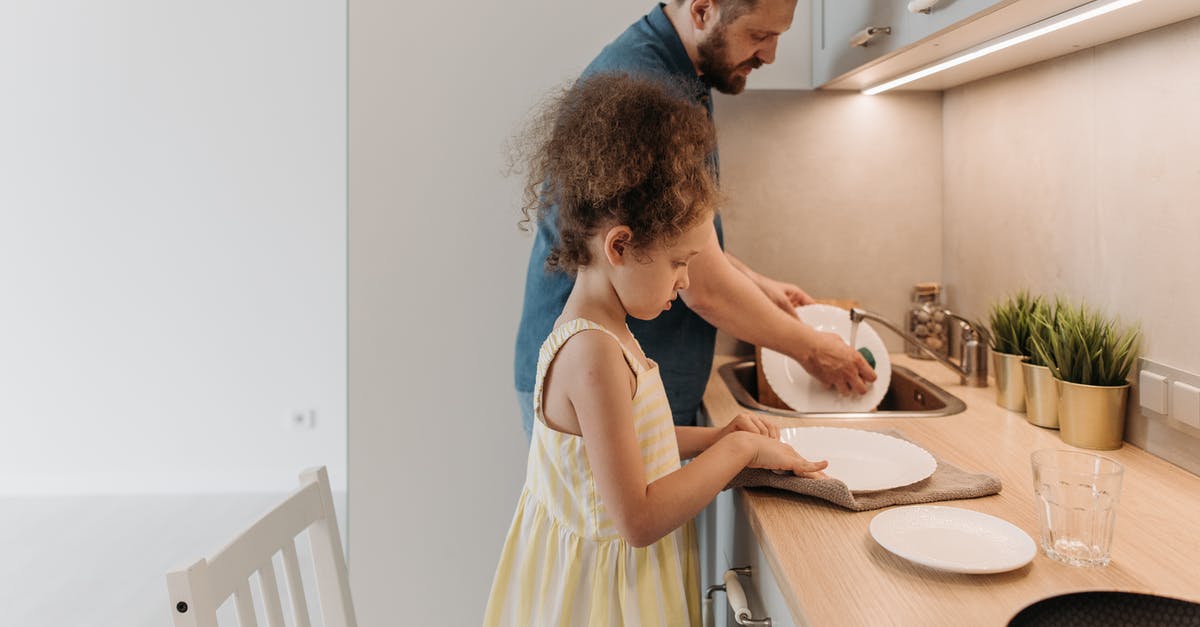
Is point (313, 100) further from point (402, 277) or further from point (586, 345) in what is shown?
point (586, 345)

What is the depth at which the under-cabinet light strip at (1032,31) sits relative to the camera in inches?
37.7

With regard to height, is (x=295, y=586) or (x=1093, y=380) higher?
(x=1093, y=380)

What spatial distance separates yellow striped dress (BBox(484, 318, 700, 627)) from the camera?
1021 millimetres

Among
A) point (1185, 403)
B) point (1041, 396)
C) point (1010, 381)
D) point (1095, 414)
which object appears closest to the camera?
point (1185, 403)

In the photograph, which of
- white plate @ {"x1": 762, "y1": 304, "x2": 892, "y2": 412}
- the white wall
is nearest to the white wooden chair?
white plate @ {"x1": 762, "y1": 304, "x2": 892, "y2": 412}

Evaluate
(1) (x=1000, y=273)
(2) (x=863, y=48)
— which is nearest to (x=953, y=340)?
(1) (x=1000, y=273)

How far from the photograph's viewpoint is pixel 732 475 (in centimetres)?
97

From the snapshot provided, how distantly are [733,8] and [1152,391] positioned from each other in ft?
2.57

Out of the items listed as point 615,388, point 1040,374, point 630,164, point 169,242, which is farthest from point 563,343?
point 169,242

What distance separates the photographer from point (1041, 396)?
125 cm

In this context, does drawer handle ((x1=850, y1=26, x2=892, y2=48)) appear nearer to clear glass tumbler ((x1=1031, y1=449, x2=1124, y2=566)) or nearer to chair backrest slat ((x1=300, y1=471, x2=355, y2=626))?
clear glass tumbler ((x1=1031, y1=449, x2=1124, y2=566))

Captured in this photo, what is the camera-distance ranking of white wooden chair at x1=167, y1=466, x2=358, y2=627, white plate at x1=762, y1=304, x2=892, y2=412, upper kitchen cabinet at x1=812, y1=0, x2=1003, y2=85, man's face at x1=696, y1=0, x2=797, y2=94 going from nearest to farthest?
white wooden chair at x1=167, y1=466, x2=358, y2=627 → upper kitchen cabinet at x1=812, y1=0, x2=1003, y2=85 → man's face at x1=696, y1=0, x2=797, y2=94 → white plate at x1=762, y1=304, x2=892, y2=412

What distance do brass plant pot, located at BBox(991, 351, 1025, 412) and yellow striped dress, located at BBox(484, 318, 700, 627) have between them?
2.04 feet

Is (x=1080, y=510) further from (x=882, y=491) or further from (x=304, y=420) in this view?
(x=304, y=420)
